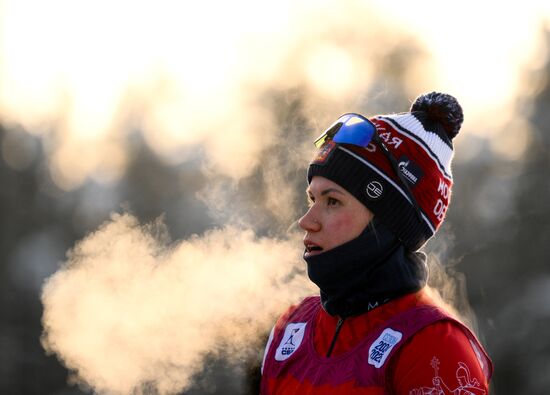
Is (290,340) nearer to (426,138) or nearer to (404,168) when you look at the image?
(404,168)

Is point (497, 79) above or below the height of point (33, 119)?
below

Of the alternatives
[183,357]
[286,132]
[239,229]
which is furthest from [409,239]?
[286,132]

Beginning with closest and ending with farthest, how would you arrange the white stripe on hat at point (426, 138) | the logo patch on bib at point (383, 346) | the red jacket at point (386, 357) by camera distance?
the red jacket at point (386, 357) < the logo patch on bib at point (383, 346) < the white stripe on hat at point (426, 138)

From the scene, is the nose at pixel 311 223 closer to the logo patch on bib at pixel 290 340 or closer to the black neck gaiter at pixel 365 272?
the black neck gaiter at pixel 365 272

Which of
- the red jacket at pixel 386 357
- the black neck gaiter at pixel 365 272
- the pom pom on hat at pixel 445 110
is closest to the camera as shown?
the red jacket at pixel 386 357

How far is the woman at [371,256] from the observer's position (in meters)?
2.88

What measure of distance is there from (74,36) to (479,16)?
20.7ft

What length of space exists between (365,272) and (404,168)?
0.51 meters

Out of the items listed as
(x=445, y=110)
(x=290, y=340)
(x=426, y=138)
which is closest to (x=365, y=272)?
(x=290, y=340)

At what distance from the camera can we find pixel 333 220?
10.5 feet

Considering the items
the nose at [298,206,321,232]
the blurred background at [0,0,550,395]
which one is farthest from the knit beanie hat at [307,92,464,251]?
the blurred background at [0,0,550,395]

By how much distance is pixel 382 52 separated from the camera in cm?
1127

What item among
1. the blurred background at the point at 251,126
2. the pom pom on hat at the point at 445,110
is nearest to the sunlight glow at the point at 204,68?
the blurred background at the point at 251,126

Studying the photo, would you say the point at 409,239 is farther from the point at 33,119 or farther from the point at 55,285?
the point at 33,119
